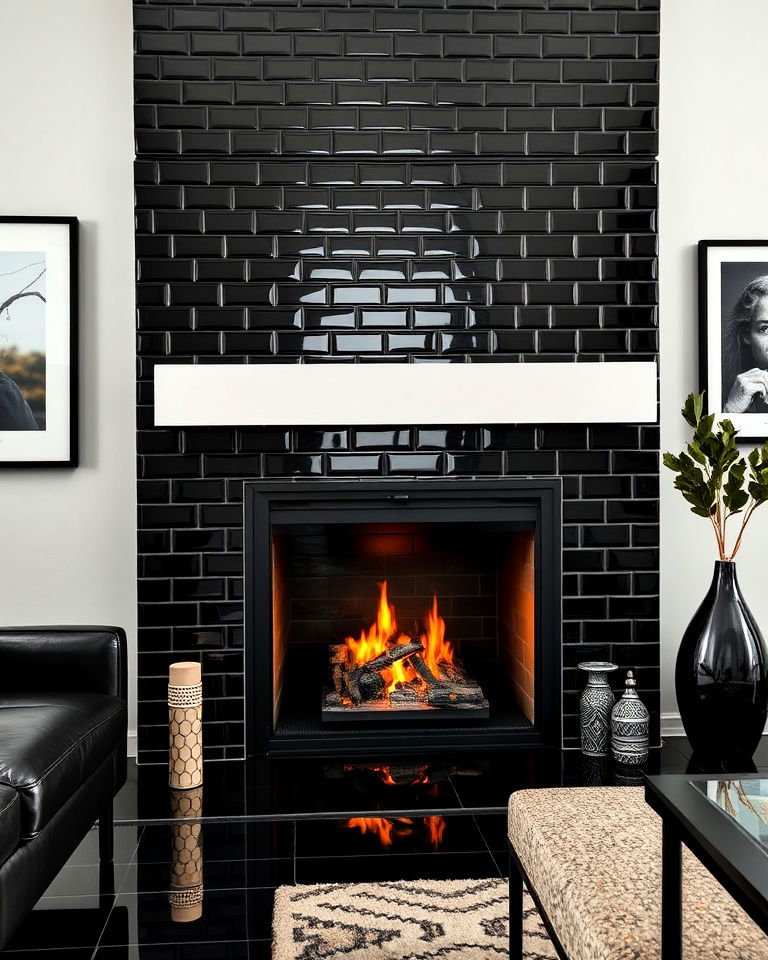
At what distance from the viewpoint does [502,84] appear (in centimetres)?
323

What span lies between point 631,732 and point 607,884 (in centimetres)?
184

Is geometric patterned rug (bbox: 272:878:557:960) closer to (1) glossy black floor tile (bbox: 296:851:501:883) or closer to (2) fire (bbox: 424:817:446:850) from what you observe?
(1) glossy black floor tile (bbox: 296:851:501:883)

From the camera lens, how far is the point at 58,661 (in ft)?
8.11

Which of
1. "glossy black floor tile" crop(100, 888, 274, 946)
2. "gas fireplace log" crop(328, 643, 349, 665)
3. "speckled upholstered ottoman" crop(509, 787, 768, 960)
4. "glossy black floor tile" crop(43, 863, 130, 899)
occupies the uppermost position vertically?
"speckled upholstered ottoman" crop(509, 787, 768, 960)

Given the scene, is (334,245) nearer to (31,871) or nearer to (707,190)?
(707,190)

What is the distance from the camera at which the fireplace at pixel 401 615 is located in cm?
324

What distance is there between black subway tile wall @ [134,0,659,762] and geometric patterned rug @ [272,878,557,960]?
1112mm

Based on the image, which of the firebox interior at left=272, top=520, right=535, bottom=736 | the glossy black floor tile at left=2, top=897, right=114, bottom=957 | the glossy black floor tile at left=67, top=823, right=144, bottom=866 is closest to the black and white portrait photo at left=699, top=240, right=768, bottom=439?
the firebox interior at left=272, top=520, right=535, bottom=736

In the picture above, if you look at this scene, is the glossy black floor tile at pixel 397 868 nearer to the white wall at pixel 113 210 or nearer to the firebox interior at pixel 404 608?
the firebox interior at pixel 404 608

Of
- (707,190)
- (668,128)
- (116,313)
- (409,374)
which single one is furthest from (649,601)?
(116,313)

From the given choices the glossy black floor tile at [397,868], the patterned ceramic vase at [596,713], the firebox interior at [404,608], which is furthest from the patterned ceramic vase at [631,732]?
the glossy black floor tile at [397,868]

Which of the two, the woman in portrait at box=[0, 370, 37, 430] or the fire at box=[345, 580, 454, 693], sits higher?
the woman in portrait at box=[0, 370, 37, 430]

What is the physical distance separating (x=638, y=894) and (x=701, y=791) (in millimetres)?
182

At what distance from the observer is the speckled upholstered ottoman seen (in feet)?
4.00
